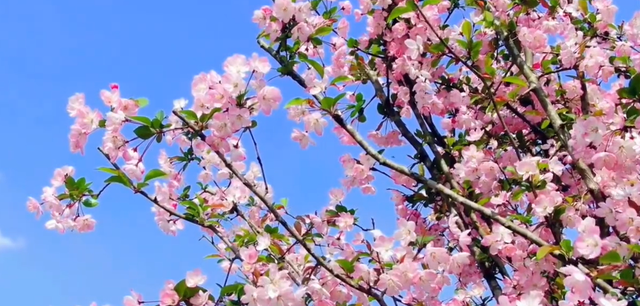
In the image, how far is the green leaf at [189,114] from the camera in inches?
99.7

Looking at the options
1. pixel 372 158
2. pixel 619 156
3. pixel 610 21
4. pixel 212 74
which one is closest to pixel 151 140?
pixel 212 74

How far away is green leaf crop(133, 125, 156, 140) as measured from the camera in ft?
8.18

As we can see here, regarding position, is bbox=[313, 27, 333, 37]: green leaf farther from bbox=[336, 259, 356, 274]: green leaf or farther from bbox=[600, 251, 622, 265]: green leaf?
bbox=[600, 251, 622, 265]: green leaf

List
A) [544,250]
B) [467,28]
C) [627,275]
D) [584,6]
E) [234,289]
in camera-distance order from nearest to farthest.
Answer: [627,275] → [544,250] → [234,289] → [467,28] → [584,6]

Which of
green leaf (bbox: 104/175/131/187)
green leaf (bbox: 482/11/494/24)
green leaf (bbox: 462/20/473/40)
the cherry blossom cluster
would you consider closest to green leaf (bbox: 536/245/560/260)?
the cherry blossom cluster

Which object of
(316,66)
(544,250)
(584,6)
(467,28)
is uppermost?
(584,6)

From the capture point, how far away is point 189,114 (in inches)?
99.7

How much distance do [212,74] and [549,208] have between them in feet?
5.11

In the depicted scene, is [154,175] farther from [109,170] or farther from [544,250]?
[544,250]

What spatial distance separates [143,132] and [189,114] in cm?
19

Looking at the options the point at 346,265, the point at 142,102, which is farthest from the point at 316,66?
the point at 346,265

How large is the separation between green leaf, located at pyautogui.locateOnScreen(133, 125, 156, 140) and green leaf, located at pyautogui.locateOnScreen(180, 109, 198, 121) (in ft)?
0.46

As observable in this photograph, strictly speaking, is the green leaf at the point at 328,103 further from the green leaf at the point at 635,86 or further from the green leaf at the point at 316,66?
the green leaf at the point at 635,86

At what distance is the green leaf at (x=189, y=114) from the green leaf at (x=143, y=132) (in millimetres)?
139
